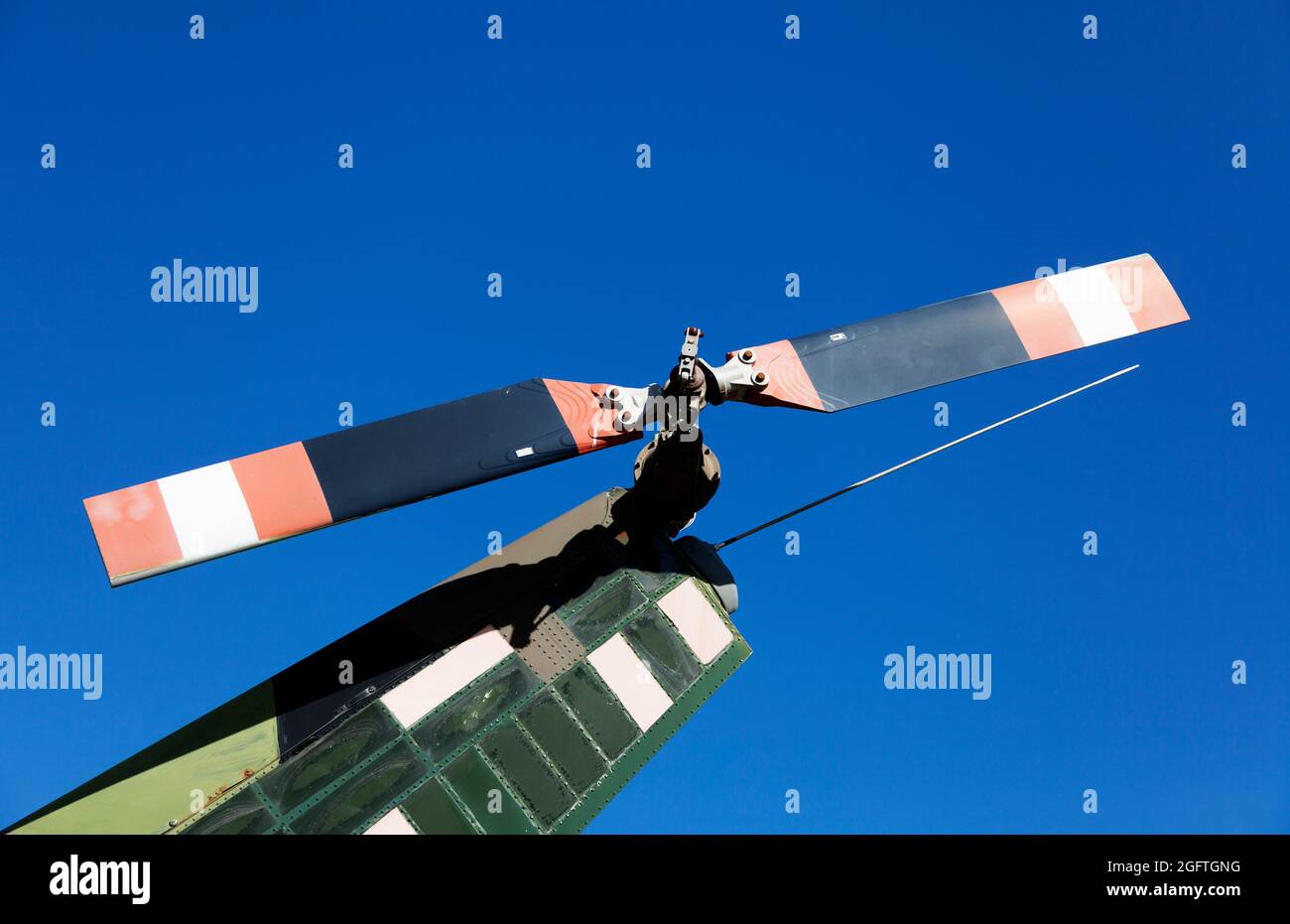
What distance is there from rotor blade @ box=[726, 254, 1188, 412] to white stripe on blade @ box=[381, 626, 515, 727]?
3471mm

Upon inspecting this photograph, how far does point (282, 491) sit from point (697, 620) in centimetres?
450

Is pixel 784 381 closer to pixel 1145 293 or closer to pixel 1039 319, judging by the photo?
pixel 1039 319

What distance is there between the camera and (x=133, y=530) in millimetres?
6223

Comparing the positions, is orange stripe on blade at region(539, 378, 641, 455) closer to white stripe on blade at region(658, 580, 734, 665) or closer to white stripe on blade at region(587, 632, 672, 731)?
white stripe on blade at region(587, 632, 672, 731)

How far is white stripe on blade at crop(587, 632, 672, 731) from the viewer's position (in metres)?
9.23

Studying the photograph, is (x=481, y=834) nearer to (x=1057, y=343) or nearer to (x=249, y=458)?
(x=249, y=458)

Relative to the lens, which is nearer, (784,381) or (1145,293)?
(784,381)

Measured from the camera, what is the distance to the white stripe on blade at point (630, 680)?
923cm

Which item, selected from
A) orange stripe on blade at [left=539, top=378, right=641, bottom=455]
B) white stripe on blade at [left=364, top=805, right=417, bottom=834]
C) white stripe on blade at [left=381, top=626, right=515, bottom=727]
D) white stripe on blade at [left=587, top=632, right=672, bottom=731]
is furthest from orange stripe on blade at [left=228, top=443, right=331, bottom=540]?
white stripe on blade at [left=587, top=632, right=672, bottom=731]

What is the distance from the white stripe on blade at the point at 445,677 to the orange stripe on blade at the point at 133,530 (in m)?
2.62

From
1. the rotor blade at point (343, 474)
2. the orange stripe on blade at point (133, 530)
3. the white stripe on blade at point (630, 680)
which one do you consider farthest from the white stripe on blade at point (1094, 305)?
the orange stripe on blade at point (133, 530)

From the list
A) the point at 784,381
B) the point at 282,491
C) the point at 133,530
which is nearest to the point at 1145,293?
the point at 784,381
